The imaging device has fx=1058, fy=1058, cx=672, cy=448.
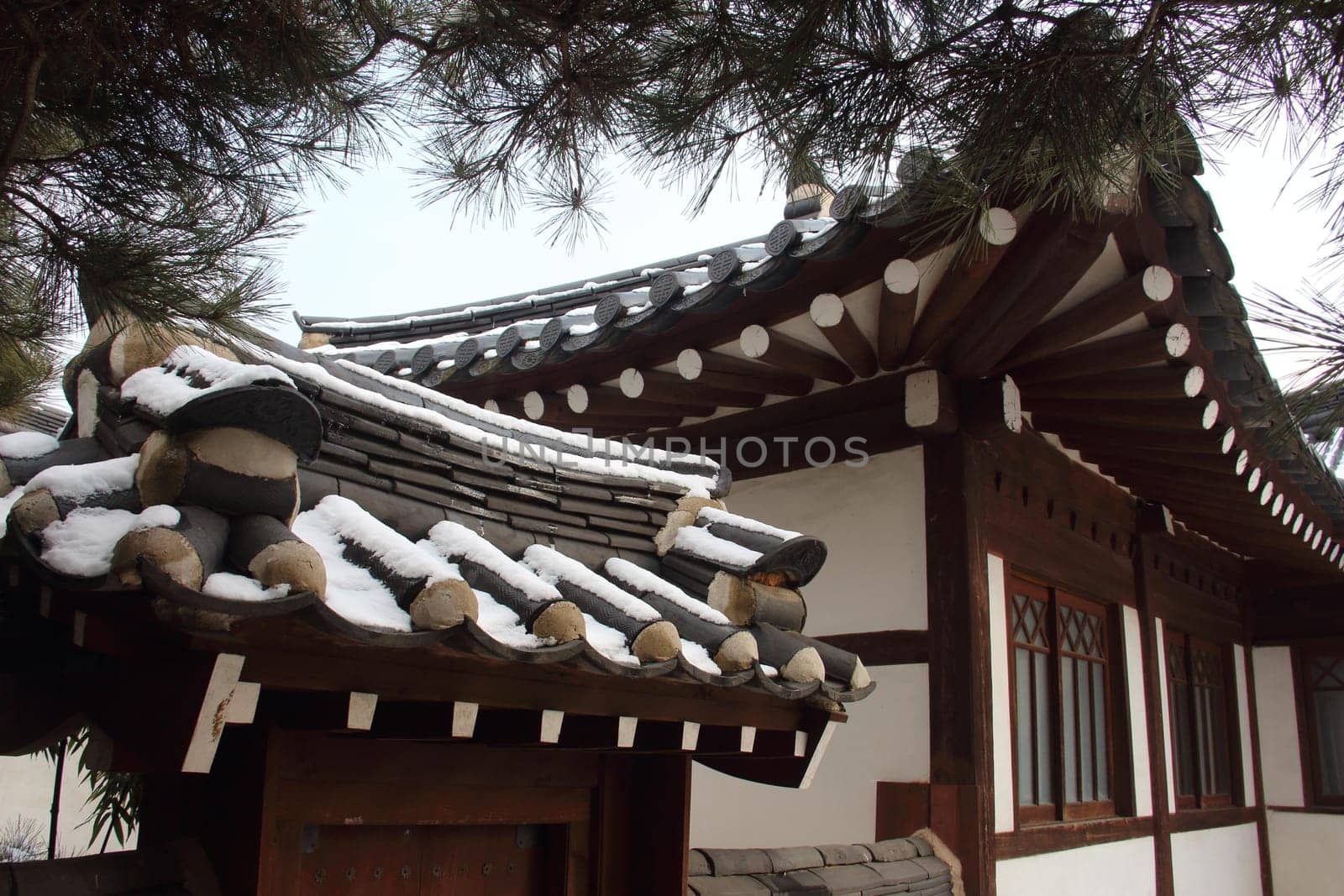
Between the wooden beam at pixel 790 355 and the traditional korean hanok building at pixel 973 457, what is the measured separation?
1cm

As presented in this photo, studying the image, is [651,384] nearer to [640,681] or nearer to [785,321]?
[785,321]

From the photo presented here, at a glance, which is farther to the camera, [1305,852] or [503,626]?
[1305,852]

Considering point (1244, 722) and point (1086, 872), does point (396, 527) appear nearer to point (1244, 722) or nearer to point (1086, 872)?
point (1086, 872)

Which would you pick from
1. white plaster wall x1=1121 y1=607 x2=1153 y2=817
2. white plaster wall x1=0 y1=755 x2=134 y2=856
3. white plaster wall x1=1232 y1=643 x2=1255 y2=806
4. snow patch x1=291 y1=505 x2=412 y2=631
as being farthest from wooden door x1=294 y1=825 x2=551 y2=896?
white plaster wall x1=1232 y1=643 x2=1255 y2=806

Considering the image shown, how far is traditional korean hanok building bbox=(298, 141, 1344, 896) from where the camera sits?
4449 mm

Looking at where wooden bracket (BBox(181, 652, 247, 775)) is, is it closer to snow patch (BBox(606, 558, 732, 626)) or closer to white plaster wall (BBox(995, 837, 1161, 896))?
snow patch (BBox(606, 558, 732, 626))

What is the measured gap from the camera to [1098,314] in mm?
4586

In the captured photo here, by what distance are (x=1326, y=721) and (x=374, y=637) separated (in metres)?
9.92

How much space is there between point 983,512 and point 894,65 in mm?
3174

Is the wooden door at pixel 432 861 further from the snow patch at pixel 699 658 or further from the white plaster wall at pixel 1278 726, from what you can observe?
the white plaster wall at pixel 1278 726

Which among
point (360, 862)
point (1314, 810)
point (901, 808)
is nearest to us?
point (360, 862)

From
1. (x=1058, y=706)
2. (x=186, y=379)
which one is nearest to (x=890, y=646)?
(x=1058, y=706)

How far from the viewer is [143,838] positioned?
2367 mm

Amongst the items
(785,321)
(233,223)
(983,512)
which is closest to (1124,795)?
(983,512)
